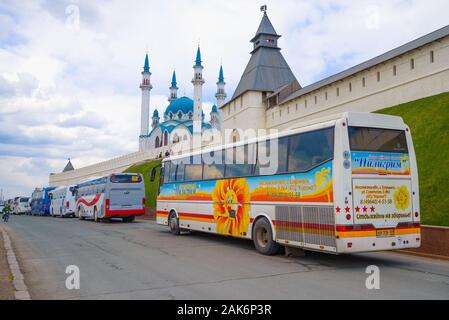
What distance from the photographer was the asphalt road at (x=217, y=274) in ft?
23.0

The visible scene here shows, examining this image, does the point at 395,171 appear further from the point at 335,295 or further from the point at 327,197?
the point at 335,295

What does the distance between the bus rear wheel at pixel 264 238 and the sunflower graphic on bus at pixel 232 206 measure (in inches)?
23.9

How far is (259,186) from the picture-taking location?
12.0 m

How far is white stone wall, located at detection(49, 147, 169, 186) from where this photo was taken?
69438mm

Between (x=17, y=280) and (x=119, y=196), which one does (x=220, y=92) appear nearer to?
(x=119, y=196)

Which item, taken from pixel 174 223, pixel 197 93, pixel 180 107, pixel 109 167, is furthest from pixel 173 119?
pixel 174 223

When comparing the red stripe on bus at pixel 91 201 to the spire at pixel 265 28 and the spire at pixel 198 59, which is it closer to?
the spire at pixel 265 28

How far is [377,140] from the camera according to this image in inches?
382

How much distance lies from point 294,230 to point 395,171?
277 cm

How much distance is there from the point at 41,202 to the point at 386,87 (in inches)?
1575

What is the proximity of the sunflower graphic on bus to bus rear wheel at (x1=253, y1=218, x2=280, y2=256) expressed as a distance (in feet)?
1.99

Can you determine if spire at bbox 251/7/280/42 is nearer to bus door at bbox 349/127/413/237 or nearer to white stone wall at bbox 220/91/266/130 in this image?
white stone wall at bbox 220/91/266/130

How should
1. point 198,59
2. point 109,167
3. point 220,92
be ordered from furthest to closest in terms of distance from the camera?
point 220,92
point 198,59
point 109,167
